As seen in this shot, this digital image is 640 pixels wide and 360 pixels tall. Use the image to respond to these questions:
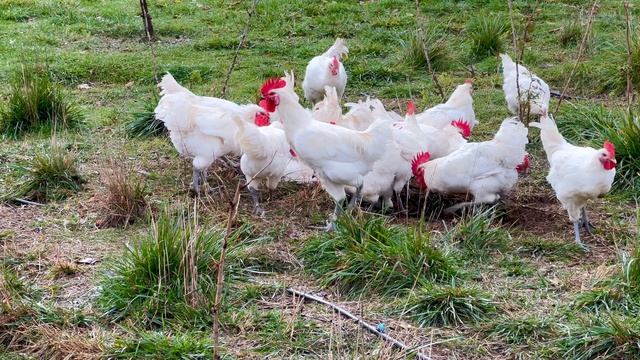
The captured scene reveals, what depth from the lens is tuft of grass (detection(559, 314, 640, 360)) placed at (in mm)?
4414

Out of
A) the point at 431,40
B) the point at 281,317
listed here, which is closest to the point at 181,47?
the point at 431,40

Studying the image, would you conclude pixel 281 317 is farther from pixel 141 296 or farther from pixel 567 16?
pixel 567 16

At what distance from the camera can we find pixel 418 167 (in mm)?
6809

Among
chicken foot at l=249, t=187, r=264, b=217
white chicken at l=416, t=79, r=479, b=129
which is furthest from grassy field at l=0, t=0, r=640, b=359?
white chicken at l=416, t=79, r=479, b=129

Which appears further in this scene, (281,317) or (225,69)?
(225,69)

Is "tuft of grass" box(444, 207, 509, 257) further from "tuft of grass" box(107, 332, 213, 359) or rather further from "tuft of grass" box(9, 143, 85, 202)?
"tuft of grass" box(9, 143, 85, 202)

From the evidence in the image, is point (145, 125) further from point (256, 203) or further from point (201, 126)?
point (256, 203)

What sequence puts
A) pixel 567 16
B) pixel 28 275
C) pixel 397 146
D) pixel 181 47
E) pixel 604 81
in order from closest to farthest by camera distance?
pixel 28 275 → pixel 397 146 → pixel 604 81 → pixel 181 47 → pixel 567 16

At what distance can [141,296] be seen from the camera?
16.5 feet

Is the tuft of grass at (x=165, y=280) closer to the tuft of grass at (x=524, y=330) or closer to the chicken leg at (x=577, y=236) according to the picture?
the tuft of grass at (x=524, y=330)

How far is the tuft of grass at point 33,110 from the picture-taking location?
832 cm

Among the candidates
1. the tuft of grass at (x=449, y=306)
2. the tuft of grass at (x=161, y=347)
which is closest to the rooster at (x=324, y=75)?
the tuft of grass at (x=449, y=306)

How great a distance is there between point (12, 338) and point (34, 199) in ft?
7.36

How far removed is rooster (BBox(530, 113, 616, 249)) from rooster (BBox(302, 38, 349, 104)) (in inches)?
118
